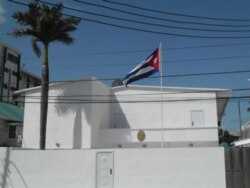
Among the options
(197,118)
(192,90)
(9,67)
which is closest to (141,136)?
(197,118)

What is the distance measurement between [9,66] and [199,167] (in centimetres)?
5816

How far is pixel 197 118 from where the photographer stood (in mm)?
33281

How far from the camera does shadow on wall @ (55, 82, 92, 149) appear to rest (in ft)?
101

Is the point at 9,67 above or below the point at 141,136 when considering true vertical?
above

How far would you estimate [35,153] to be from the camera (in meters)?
20.1

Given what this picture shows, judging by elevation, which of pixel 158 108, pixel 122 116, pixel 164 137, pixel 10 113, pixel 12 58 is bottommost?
pixel 164 137

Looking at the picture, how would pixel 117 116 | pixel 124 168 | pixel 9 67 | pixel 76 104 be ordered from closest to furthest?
pixel 124 168 → pixel 76 104 → pixel 117 116 → pixel 9 67

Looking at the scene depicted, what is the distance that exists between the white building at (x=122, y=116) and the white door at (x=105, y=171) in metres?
11.2

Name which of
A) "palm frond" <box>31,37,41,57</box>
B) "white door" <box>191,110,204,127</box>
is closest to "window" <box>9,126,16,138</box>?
"palm frond" <box>31,37,41,57</box>

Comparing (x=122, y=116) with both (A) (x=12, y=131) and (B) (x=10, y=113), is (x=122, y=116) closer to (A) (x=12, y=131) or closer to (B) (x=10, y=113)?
(A) (x=12, y=131)

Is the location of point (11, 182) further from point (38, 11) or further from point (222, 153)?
point (38, 11)

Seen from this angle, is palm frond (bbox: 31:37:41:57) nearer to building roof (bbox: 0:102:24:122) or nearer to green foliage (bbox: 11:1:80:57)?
green foliage (bbox: 11:1:80:57)

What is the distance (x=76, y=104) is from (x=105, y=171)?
1271 centimetres

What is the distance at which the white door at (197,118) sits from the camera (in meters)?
33.1
